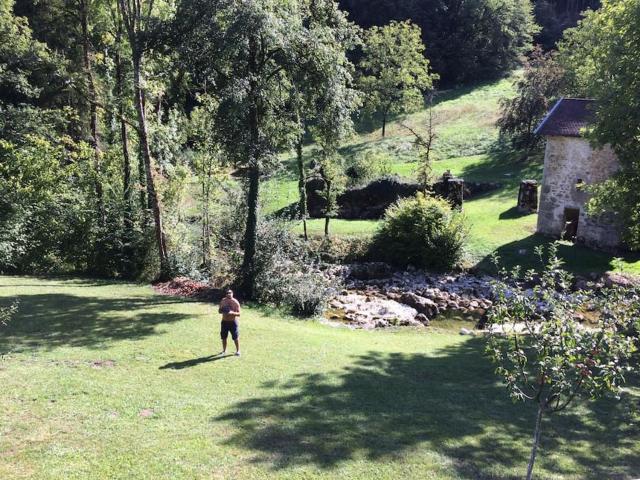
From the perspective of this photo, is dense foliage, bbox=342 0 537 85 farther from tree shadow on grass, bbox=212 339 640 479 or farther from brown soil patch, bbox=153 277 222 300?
tree shadow on grass, bbox=212 339 640 479

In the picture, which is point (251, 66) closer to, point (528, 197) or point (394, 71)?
point (528, 197)

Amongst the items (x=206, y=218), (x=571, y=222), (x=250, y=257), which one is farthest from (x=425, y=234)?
(x=206, y=218)

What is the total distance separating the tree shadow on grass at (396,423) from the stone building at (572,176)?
1866 cm

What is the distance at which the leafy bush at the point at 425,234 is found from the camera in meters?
26.4

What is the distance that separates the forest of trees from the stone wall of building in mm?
12247

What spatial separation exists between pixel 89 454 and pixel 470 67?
69646 millimetres

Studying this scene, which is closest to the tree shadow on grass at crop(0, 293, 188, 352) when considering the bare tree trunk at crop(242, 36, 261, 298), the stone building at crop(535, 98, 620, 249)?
the bare tree trunk at crop(242, 36, 261, 298)

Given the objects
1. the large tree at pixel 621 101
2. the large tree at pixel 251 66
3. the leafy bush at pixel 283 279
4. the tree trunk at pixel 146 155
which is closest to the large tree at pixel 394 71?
the leafy bush at pixel 283 279

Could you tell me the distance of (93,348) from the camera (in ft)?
41.9

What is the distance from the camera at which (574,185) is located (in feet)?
92.2

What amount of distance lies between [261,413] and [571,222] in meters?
24.6

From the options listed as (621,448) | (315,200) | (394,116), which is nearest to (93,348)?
(621,448)

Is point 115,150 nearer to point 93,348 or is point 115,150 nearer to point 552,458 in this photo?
point 93,348

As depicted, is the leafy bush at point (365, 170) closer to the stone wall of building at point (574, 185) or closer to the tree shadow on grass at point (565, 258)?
the stone wall of building at point (574, 185)
